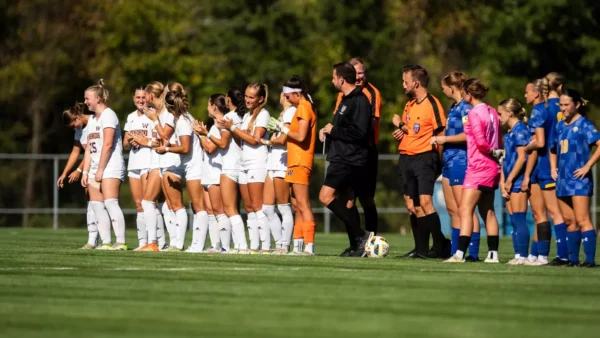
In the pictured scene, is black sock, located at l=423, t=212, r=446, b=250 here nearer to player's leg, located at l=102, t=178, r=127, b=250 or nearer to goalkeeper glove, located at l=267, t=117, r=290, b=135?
goalkeeper glove, located at l=267, t=117, r=290, b=135

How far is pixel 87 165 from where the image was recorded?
53.5 feet

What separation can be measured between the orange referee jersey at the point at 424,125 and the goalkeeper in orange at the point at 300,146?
1.13m

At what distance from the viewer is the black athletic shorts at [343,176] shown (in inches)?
584

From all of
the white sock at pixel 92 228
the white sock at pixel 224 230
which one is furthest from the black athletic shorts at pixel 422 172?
the white sock at pixel 92 228

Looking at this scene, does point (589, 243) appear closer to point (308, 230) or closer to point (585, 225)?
point (585, 225)

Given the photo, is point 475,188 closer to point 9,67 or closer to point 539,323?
point 539,323

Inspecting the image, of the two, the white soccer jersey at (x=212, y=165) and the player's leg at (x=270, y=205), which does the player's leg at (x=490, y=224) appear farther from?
the white soccer jersey at (x=212, y=165)

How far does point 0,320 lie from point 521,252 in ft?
24.0

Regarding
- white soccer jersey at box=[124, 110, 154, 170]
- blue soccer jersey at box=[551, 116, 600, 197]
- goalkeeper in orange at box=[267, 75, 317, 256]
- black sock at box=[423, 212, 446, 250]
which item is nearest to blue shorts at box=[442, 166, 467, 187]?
black sock at box=[423, 212, 446, 250]

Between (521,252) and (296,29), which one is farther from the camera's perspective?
(296,29)

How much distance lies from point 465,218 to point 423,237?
4.14 ft

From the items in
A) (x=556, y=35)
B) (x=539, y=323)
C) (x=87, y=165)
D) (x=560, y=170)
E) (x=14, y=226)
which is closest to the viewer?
(x=539, y=323)

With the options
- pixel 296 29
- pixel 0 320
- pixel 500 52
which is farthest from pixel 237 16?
pixel 0 320

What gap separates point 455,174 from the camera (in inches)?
582
